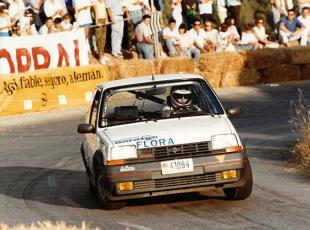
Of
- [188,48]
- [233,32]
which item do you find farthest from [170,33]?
[233,32]

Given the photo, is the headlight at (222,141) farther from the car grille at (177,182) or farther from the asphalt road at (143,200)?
the asphalt road at (143,200)

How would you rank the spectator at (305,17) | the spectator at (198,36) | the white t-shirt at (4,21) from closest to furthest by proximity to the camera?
the white t-shirt at (4,21)
the spectator at (198,36)
the spectator at (305,17)

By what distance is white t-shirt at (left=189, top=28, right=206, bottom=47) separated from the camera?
27500mm

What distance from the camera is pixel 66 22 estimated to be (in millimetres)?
26031

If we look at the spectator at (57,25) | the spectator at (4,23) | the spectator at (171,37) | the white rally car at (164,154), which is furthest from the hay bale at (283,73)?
the white rally car at (164,154)

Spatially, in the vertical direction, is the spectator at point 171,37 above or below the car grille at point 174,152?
below

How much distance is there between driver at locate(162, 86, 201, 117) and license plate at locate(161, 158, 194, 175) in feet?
4.42

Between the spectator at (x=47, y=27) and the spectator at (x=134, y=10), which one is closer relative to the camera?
the spectator at (x=47, y=27)

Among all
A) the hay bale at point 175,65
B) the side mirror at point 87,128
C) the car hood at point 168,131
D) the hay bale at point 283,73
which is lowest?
the hay bale at point 283,73

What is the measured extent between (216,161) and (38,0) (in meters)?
14.7

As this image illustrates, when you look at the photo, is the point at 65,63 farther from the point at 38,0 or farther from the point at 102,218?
the point at 102,218

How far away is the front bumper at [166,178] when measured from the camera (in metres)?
11.5

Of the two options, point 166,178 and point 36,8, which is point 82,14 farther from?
point 166,178

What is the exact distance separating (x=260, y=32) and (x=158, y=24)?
3.75 metres
